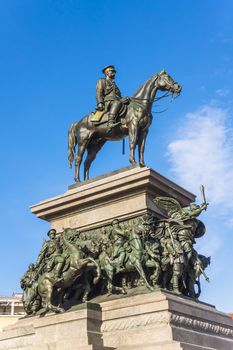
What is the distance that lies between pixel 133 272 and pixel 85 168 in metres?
5.09

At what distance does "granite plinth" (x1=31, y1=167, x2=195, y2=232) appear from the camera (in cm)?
1563

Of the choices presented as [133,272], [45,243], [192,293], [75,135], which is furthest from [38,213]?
[192,293]

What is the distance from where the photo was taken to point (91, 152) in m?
19.0

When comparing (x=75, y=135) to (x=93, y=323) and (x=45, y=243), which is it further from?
(x=93, y=323)

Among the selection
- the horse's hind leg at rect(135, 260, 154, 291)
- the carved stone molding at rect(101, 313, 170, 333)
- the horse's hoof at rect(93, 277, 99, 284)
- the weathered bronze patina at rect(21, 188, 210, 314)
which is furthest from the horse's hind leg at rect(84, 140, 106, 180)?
the carved stone molding at rect(101, 313, 170, 333)

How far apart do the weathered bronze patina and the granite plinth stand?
0.31m

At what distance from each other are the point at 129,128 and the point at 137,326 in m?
6.24

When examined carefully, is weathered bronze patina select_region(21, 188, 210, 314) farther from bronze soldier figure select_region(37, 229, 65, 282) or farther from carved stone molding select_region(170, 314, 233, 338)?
carved stone molding select_region(170, 314, 233, 338)

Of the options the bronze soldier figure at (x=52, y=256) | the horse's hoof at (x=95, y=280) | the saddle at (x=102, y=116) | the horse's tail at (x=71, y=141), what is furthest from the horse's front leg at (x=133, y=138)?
the horse's hoof at (x=95, y=280)

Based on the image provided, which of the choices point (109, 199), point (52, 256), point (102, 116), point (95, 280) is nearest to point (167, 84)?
point (102, 116)

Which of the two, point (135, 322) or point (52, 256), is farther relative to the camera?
point (52, 256)

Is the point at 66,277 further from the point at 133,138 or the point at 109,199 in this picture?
the point at 133,138

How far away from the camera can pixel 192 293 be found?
15.5 meters

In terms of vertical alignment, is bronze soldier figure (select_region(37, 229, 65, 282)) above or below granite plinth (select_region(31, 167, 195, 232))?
below
